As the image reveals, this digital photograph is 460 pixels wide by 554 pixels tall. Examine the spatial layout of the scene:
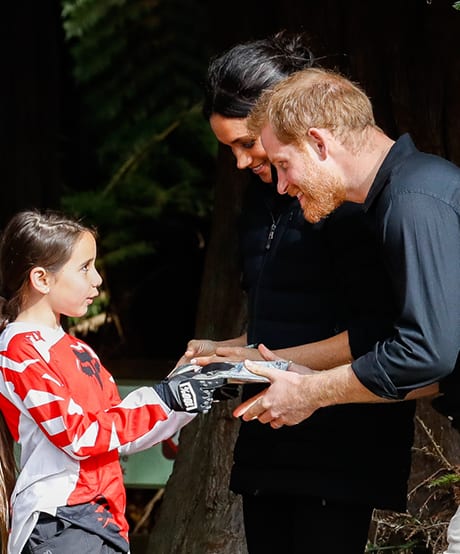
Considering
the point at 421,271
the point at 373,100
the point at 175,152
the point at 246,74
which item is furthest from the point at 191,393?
the point at 175,152

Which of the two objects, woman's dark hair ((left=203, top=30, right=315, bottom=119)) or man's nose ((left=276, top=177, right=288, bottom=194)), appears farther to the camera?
woman's dark hair ((left=203, top=30, right=315, bottom=119))

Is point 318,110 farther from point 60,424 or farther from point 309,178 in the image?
point 60,424

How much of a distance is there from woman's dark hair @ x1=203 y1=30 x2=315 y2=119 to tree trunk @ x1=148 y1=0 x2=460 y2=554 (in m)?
1.03

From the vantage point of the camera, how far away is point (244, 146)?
287 cm

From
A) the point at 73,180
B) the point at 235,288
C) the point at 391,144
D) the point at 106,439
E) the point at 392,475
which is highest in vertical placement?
the point at 391,144

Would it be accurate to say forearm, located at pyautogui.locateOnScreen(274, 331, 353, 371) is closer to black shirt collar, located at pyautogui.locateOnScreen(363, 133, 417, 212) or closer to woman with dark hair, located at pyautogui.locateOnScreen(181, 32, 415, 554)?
woman with dark hair, located at pyautogui.locateOnScreen(181, 32, 415, 554)

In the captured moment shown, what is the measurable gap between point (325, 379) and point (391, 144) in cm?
56

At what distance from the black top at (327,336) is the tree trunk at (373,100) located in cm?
123

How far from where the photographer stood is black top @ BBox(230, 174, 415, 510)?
263 centimetres

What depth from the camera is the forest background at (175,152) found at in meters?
3.89

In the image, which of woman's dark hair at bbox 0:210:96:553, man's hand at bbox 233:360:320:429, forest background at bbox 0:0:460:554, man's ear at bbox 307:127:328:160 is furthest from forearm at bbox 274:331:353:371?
forest background at bbox 0:0:460:554

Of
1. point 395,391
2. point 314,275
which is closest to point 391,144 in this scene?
point 314,275

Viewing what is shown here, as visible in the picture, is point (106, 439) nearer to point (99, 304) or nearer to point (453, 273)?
point (453, 273)

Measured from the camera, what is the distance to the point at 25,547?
2742mm
